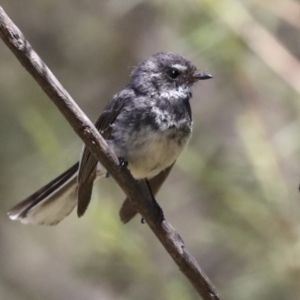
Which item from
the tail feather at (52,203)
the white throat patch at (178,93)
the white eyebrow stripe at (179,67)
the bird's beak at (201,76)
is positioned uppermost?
the bird's beak at (201,76)

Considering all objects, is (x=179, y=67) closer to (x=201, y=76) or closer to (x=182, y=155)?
(x=201, y=76)

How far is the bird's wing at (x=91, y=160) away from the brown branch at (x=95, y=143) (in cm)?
39

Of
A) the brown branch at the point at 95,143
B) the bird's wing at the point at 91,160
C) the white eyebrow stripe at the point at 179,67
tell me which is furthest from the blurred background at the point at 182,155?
the brown branch at the point at 95,143

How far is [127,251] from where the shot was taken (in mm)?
2422

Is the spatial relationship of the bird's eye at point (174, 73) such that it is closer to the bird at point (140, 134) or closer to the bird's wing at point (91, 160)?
the bird at point (140, 134)

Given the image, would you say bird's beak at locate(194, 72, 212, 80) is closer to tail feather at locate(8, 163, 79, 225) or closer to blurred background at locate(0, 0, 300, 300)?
blurred background at locate(0, 0, 300, 300)

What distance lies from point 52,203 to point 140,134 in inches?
19.6

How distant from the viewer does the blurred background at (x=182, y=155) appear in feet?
7.88

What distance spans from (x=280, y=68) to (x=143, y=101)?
1.99 ft

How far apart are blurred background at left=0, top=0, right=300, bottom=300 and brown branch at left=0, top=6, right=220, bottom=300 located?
0.80 meters

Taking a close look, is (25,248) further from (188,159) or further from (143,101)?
(143,101)

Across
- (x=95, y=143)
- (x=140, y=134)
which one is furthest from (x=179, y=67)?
(x=95, y=143)

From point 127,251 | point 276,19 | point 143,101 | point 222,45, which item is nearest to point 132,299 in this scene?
point 127,251

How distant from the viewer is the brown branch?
133 cm
